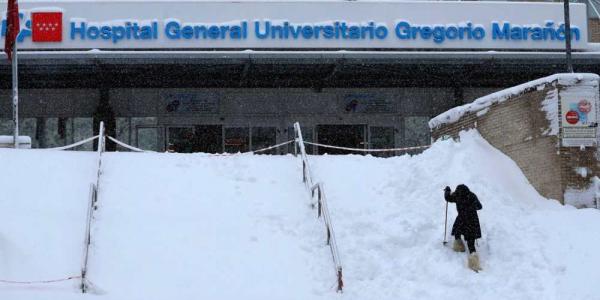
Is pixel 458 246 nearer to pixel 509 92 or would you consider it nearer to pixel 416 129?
pixel 509 92

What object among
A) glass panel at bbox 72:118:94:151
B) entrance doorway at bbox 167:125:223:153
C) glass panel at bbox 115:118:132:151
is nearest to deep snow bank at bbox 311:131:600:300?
A: entrance doorway at bbox 167:125:223:153

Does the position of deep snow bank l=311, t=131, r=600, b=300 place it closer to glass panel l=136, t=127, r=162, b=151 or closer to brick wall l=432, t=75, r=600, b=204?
brick wall l=432, t=75, r=600, b=204

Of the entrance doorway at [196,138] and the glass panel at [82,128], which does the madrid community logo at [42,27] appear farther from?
the entrance doorway at [196,138]

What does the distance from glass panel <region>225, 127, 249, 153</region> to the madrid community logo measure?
21.1ft

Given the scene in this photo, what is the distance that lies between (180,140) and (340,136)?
564cm

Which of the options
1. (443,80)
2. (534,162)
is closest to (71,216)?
(534,162)

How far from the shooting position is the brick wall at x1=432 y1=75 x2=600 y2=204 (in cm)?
1295

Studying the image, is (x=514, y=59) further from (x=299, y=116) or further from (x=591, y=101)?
(x=591, y=101)

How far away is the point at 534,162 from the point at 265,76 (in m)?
13.5

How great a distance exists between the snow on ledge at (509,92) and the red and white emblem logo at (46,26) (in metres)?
12.8

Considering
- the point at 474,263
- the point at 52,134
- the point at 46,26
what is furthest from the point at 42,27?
the point at 474,263

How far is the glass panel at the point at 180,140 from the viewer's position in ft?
85.3

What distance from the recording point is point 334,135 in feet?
87.1

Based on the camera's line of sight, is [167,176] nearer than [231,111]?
Yes
